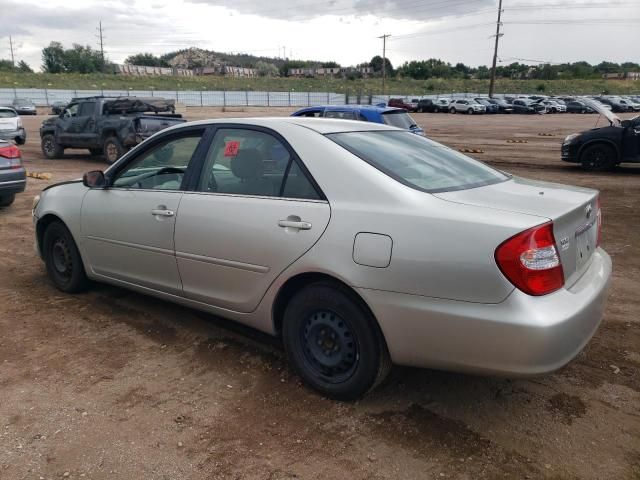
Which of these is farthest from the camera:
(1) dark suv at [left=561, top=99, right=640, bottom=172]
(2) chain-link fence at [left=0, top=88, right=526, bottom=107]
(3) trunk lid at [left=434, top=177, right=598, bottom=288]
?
(2) chain-link fence at [left=0, top=88, right=526, bottom=107]

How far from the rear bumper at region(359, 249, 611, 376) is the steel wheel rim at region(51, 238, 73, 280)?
3140mm

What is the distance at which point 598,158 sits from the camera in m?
13.6

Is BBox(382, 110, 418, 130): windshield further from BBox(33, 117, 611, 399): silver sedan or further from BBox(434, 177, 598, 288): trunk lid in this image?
BBox(434, 177, 598, 288): trunk lid

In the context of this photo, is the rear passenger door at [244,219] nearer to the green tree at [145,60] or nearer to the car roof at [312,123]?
the car roof at [312,123]

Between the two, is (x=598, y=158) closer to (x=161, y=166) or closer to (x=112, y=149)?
(x=112, y=149)

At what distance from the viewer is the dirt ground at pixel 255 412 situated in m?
2.69

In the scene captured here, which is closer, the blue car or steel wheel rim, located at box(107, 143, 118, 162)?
the blue car

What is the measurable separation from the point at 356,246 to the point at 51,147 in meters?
16.1

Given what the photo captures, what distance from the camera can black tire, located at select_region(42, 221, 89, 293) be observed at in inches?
190

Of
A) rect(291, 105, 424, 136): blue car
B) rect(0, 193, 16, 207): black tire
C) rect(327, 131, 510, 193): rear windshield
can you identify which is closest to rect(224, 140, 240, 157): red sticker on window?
rect(327, 131, 510, 193): rear windshield

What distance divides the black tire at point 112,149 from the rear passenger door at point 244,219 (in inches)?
453

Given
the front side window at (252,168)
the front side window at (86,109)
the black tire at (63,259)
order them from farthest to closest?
the front side window at (86,109) < the black tire at (63,259) < the front side window at (252,168)

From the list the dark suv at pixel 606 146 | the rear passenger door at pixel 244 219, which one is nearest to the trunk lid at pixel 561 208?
→ the rear passenger door at pixel 244 219

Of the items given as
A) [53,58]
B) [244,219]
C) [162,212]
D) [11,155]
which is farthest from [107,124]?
[53,58]
